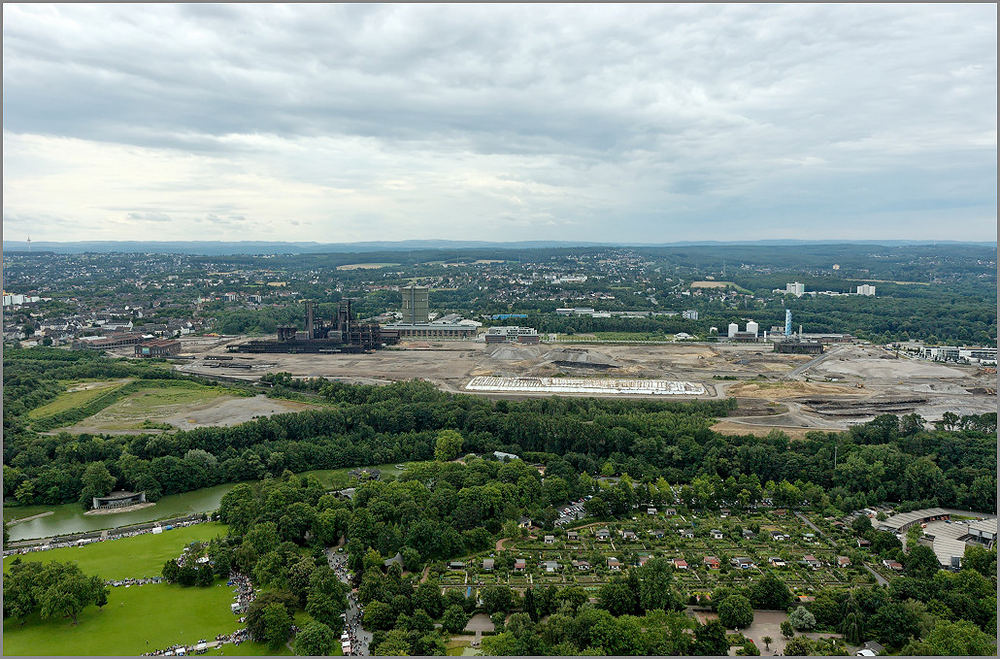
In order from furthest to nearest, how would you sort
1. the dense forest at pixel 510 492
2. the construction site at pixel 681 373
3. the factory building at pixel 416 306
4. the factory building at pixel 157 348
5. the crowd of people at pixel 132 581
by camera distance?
1. the factory building at pixel 416 306
2. the factory building at pixel 157 348
3. the construction site at pixel 681 373
4. the crowd of people at pixel 132 581
5. the dense forest at pixel 510 492

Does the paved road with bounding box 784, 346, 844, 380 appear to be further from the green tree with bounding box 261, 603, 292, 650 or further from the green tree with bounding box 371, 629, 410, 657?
the green tree with bounding box 261, 603, 292, 650

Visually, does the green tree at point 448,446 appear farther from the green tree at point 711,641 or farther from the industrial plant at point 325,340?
the industrial plant at point 325,340

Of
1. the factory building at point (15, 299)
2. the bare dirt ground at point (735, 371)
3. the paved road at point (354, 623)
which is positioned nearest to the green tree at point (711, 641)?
the paved road at point (354, 623)

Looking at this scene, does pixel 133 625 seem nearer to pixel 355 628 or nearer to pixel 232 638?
pixel 232 638

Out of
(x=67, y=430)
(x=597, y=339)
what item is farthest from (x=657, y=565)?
(x=597, y=339)

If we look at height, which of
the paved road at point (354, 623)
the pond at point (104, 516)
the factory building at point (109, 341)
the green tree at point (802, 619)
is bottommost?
the pond at point (104, 516)

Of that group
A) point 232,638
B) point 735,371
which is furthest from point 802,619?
point 735,371
